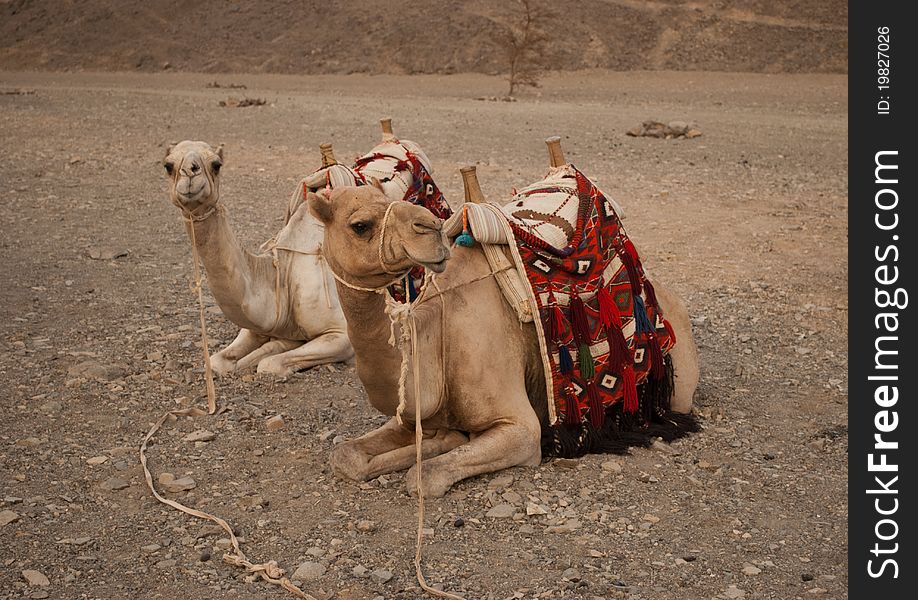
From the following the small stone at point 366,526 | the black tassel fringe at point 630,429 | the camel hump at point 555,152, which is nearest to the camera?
the small stone at point 366,526

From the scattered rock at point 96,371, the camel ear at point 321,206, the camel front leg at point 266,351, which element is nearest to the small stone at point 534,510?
the camel ear at point 321,206

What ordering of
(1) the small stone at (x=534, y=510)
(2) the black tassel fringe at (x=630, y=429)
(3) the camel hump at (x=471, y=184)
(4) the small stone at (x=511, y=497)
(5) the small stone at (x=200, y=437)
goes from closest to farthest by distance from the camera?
(1) the small stone at (x=534, y=510) → (4) the small stone at (x=511, y=497) → (2) the black tassel fringe at (x=630, y=429) → (3) the camel hump at (x=471, y=184) → (5) the small stone at (x=200, y=437)

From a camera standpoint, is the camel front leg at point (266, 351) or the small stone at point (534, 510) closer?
the small stone at point (534, 510)

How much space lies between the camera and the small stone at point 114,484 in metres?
5.12

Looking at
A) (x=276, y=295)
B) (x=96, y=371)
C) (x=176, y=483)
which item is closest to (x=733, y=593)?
(x=176, y=483)

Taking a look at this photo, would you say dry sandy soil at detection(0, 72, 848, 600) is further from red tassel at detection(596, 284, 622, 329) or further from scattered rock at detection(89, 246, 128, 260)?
red tassel at detection(596, 284, 622, 329)

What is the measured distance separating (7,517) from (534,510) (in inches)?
90.4

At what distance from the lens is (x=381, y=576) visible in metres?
4.29

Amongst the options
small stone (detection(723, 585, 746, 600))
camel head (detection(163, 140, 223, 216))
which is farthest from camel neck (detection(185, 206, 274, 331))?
small stone (detection(723, 585, 746, 600))

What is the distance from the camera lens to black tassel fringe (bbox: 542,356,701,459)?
5316mm

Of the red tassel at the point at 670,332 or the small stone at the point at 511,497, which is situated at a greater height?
the red tassel at the point at 670,332

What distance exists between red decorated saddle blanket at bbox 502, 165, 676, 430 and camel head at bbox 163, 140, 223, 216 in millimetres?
1531

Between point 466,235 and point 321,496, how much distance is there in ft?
4.54

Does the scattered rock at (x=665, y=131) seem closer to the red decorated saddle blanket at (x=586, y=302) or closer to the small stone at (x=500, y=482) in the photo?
the red decorated saddle blanket at (x=586, y=302)
